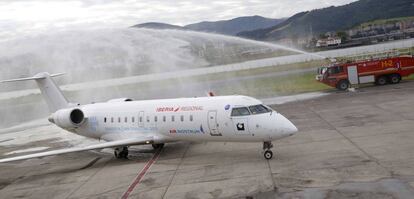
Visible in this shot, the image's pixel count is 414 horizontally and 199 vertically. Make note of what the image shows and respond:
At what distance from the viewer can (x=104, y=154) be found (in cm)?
2344

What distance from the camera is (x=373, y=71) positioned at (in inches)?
1428

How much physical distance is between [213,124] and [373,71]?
22195 millimetres

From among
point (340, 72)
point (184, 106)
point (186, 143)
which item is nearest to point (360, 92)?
point (340, 72)

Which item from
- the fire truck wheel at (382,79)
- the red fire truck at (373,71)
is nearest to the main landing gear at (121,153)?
the red fire truck at (373,71)

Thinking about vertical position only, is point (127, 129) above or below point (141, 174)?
above

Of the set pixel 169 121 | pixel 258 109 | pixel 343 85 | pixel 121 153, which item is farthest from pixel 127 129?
pixel 343 85

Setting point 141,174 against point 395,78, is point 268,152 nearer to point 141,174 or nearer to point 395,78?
point 141,174

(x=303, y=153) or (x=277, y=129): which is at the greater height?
(x=277, y=129)

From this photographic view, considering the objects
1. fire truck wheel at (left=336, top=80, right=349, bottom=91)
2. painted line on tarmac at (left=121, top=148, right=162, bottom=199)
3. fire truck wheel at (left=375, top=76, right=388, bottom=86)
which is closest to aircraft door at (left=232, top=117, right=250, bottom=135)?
painted line on tarmac at (left=121, top=148, right=162, bottom=199)

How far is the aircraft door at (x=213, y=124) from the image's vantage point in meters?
A: 18.3

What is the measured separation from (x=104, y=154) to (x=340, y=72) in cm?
2134

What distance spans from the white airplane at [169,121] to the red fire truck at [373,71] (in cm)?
1998

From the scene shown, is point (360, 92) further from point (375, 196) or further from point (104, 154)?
point (375, 196)

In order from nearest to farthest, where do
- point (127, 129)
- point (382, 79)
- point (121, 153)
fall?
point (121, 153) < point (127, 129) < point (382, 79)
